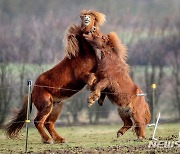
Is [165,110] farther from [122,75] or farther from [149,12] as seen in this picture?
[122,75]

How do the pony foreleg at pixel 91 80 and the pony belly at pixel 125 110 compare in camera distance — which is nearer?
the pony foreleg at pixel 91 80

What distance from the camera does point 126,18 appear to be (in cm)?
1797

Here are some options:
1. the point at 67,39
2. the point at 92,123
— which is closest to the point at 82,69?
the point at 67,39

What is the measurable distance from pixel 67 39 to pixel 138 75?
8.87 meters

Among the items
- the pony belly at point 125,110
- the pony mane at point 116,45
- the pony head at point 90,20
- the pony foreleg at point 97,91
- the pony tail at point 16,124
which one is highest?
the pony head at point 90,20

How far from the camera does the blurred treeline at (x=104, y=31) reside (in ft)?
49.4

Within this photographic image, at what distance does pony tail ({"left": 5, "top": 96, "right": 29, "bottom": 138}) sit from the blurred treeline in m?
4.96

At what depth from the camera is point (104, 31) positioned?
53.9ft

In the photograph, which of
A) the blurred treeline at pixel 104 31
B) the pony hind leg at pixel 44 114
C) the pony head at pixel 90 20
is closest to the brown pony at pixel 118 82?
the pony head at pixel 90 20

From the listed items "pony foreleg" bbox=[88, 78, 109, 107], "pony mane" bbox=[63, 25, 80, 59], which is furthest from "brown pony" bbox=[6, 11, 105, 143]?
"pony foreleg" bbox=[88, 78, 109, 107]

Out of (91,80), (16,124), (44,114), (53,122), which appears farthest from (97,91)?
(16,124)

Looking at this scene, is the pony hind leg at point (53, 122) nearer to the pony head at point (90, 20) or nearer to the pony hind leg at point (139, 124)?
the pony hind leg at point (139, 124)

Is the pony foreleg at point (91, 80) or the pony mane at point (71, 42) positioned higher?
the pony mane at point (71, 42)

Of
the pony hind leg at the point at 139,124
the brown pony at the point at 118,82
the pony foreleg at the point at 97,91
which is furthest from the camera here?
the pony hind leg at the point at 139,124
